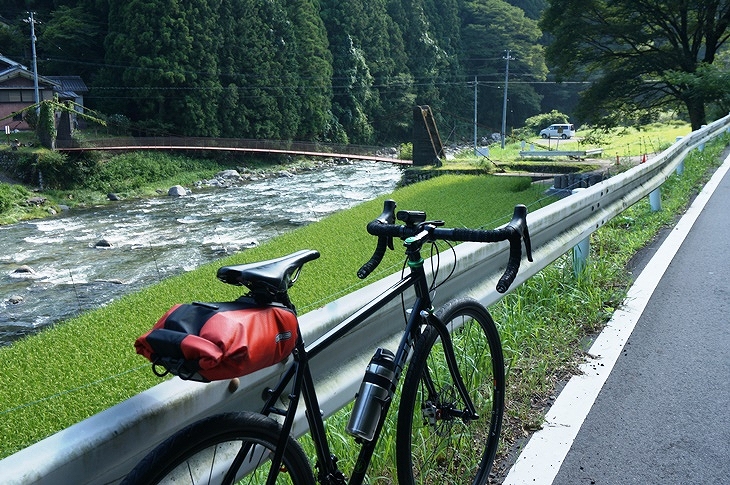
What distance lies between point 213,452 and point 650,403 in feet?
6.96

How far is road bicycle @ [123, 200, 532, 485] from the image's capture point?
4.45 ft

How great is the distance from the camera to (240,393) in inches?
62.0

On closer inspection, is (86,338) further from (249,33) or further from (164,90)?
(249,33)

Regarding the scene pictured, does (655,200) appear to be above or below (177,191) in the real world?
above

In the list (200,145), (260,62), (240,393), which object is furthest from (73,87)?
(240,393)

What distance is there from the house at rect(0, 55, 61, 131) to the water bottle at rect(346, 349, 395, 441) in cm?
3584

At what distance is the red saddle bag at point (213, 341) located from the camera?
1.21 m

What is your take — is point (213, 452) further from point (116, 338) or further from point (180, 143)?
point (180, 143)

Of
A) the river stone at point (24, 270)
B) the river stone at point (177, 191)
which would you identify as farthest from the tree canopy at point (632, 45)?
the river stone at point (177, 191)

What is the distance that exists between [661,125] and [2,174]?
29603 millimetres

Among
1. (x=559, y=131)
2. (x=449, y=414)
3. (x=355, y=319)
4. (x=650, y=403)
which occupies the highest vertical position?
(x=355, y=319)

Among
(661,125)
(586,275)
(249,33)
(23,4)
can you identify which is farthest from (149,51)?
(586,275)

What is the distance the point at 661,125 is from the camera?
36.2 meters

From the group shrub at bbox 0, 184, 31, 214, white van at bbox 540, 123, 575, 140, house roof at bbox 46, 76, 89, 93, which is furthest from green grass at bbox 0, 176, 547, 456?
white van at bbox 540, 123, 575, 140
